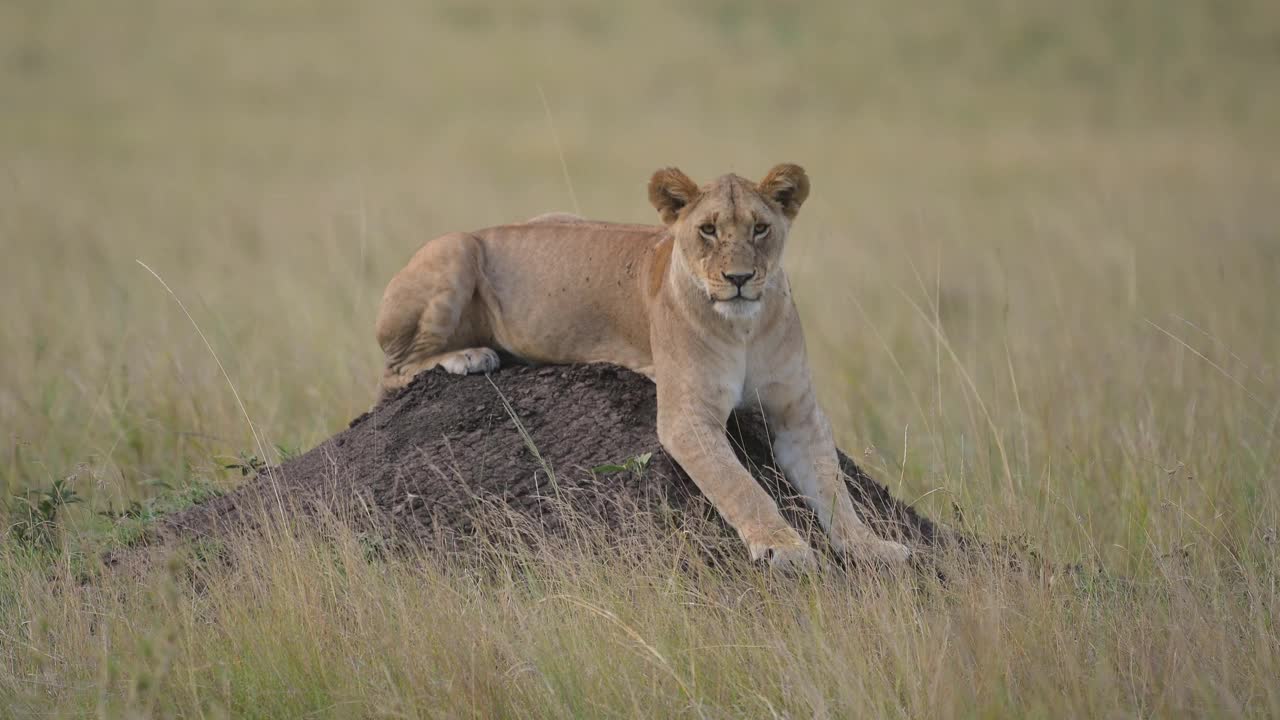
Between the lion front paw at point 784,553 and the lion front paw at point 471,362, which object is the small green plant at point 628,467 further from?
the lion front paw at point 471,362

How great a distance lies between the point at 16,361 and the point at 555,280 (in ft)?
16.5

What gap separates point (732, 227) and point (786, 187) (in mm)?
320

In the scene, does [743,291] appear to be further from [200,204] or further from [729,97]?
[729,97]

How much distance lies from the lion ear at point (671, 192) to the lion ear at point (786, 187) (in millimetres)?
252

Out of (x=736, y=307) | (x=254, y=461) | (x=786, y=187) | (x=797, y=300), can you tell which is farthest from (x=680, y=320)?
(x=797, y=300)

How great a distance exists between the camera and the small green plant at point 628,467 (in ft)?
17.3

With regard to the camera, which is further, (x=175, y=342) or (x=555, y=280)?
(x=175, y=342)

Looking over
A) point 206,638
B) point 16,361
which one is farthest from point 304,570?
point 16,361

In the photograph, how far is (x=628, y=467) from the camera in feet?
17.4

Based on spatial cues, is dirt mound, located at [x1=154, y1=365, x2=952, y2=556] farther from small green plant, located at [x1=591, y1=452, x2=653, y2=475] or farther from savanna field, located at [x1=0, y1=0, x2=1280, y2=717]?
savanna field, located at [x1=0, y1=0, x2=1280, y2=717]

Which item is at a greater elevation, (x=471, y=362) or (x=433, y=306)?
(x=433, y=306)

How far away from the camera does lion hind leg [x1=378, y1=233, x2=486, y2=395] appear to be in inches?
244

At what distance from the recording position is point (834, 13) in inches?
1341

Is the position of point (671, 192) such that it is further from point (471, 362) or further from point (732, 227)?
point (471, 362)
